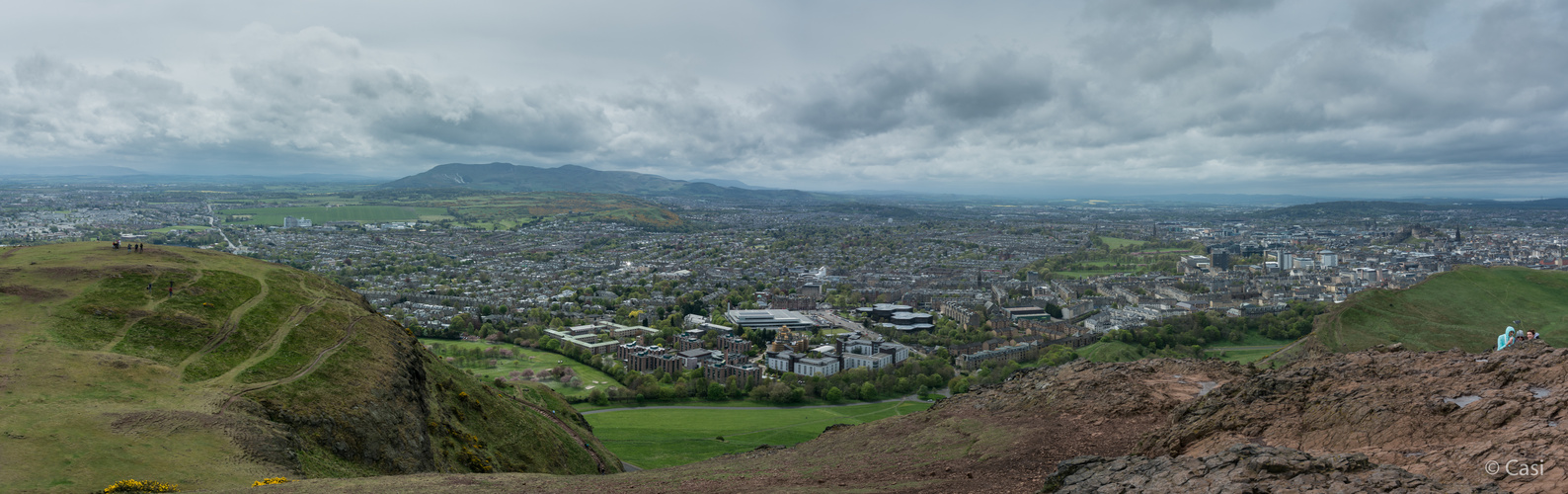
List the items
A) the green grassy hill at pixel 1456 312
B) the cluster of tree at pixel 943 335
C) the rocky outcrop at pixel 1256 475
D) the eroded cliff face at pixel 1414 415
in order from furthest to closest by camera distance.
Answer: the cluster of tree at pixel 943 335
the green grassy hill at pixel 1456 312
the eroded cliff face at pixel 1414 415
the rocky outcrop at pixel 1256 475

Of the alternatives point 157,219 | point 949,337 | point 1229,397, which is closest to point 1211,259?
point 949,337

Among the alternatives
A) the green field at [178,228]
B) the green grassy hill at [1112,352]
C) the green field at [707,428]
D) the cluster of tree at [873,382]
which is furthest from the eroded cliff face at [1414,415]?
the green field at [178,228]

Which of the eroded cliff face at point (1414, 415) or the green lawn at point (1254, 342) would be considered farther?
the green lawn at point (1254, 342)

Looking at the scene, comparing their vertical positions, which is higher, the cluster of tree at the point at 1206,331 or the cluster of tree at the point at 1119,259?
the cluster of tree at the point at 1119,259

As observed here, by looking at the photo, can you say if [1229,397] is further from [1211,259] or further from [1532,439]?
[1211,259]

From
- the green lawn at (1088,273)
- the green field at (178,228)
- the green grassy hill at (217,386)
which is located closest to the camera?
the green grassy hill at (217,386)

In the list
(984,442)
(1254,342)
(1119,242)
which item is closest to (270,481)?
(984,442)

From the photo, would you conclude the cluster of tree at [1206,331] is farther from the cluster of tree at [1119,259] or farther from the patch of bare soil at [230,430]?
the patch of bare soil at [230,430]
